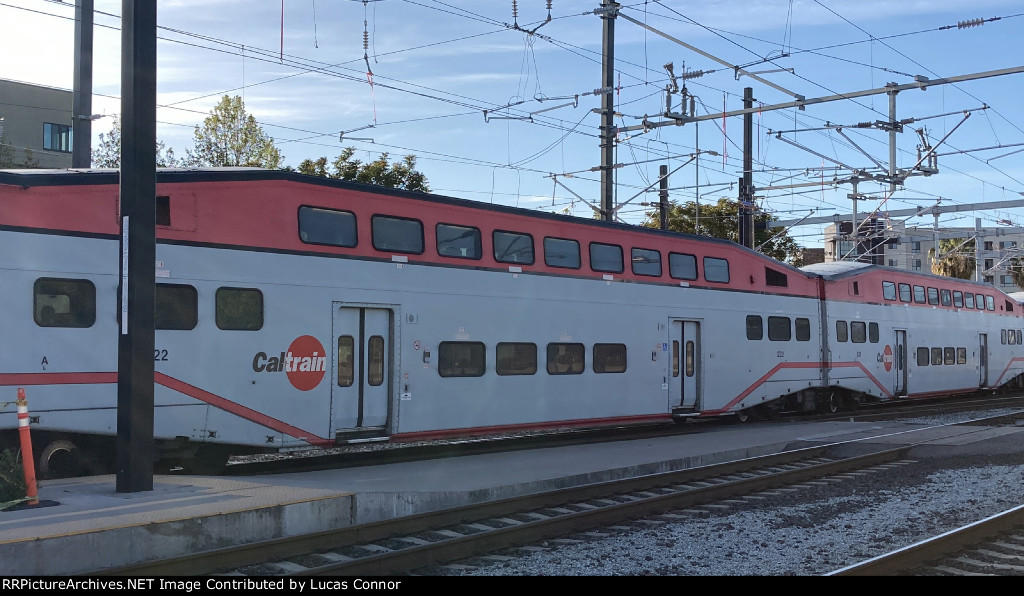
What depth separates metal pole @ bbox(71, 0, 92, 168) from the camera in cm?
1608

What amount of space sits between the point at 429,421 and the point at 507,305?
2.57m

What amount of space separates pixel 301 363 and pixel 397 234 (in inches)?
105

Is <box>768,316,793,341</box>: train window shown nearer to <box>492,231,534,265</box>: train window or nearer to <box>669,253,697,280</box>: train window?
<box>669,253,697,280</box>: train window

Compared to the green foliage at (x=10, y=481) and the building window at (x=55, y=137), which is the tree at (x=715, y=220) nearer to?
the building window at (x=55, y=137)

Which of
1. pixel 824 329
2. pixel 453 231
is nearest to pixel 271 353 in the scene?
pixel 453 231

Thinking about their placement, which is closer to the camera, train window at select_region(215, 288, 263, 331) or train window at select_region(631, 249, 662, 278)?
train window at select_region(215, 288, 263, 331)

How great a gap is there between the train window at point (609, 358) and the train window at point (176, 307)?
8.19 metres

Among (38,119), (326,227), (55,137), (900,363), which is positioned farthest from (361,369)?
(55,137)

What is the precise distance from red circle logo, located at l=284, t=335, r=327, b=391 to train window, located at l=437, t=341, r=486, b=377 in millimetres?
2229

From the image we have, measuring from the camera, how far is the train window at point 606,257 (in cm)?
1794

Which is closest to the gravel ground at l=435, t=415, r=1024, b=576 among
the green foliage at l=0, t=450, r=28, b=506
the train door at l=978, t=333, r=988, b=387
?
the green foliage at l=0, t=450, r=28, b=506

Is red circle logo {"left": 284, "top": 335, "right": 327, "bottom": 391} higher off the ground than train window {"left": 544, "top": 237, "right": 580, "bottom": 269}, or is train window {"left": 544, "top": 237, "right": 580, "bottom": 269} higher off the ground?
train window {"left": 544, "top": 237, "right": 580, "bottom": 269}

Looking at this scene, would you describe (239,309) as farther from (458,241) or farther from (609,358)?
(609,358)

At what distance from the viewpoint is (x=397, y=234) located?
14.4 meters
